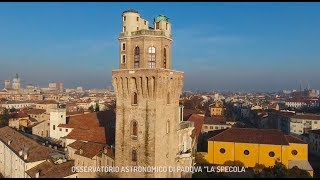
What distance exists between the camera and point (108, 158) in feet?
101

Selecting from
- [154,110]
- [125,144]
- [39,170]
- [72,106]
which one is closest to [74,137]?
[39,170]

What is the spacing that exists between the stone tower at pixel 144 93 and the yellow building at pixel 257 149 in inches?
708

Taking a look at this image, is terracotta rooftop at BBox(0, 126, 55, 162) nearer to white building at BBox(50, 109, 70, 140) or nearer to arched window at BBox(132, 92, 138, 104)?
white building at BBox(50, 109, 70, 140)

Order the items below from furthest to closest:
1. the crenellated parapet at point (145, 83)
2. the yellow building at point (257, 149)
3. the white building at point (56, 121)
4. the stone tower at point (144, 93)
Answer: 1. the white building at point (56, 121)
2. the yellow building at point (257, 149)
3. the stone tower at point (144, 93)
4. the crenellated parapet at point (145, 83)

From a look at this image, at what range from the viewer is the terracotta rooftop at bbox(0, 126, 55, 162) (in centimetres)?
3465

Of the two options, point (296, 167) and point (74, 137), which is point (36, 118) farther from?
point (296, 167)

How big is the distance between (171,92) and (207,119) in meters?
52.6

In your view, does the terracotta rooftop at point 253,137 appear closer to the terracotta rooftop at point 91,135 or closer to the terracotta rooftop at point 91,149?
the terracotta rooftop at point 91,135

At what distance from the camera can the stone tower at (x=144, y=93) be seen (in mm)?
27047

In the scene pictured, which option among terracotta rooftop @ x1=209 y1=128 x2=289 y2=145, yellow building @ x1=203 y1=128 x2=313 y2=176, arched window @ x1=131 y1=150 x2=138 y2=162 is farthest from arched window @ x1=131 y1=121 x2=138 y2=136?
terracotta rooftop @ x1=209 y1=128 x2=289 y2=145

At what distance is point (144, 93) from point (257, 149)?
78.3 ft

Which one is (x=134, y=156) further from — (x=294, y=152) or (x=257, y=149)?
(x=294, y=152)

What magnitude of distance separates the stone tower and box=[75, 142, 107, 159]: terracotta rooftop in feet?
15.9

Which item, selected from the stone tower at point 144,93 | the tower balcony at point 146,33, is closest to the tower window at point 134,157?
the stone tower at point 144,93
